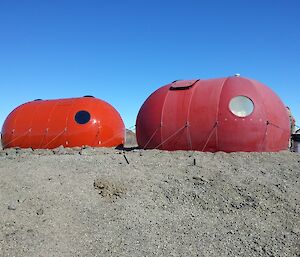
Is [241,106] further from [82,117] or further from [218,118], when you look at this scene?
[82,117]

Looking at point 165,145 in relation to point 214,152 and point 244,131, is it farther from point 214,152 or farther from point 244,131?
point 244,131

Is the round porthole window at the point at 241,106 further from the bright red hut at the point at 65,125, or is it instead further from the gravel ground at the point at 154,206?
the bright red hut at the point at 65,125

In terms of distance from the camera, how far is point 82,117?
15211 mm

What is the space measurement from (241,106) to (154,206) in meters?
4.56

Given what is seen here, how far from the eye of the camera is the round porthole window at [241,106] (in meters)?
10.7

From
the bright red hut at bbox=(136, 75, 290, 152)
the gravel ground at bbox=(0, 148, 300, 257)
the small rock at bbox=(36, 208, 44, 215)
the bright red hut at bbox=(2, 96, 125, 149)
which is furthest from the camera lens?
the bright red hut at bbox=(2, 96, 125, 149)

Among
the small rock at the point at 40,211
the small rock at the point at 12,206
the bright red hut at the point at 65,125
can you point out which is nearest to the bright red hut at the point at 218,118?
the bright red hut at the point at 65,125

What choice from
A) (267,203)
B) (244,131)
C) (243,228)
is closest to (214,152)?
(244,131)

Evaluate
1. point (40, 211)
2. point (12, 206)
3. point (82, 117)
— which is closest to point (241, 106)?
point (40, 211)

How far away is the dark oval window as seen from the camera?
15133 millimetres

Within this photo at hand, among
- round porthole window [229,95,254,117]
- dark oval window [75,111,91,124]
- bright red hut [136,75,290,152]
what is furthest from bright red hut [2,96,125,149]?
round porthole window [229,95,254,117]

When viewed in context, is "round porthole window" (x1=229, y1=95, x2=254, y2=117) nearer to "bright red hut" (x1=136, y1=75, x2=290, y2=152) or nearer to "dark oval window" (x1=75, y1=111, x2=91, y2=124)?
"bright red hut" (x1=136, y1=75, x2=290, y2=152)

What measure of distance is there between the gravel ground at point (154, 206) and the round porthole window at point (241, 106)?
125cm

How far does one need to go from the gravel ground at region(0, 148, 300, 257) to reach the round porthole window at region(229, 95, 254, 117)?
4.11ft
